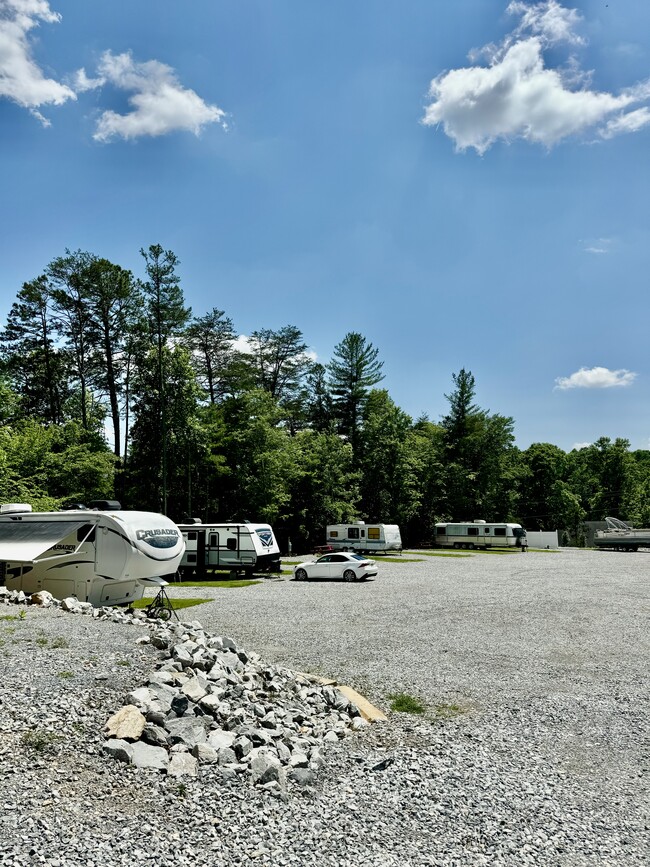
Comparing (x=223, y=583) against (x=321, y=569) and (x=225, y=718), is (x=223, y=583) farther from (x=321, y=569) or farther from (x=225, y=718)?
(x=225, y=718)

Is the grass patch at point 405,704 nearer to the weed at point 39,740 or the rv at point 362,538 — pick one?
the weed at point 39,740

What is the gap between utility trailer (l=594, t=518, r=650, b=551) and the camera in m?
46.9

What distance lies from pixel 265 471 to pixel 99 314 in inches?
646

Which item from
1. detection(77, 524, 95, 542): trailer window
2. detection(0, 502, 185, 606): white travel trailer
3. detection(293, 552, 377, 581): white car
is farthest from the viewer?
detection(293, 552, 377, 581): white car

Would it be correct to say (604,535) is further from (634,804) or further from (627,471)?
(634,804)

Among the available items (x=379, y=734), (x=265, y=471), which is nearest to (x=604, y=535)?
(x=265, y=471)

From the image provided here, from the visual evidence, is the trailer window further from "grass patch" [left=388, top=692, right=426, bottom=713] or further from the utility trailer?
the utility trailer

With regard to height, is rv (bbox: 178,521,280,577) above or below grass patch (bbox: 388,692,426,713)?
above

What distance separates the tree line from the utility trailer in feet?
39.7

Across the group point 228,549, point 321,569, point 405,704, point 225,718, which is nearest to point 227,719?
point 225,718

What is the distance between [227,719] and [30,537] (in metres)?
10.8

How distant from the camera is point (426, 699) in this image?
8.98m

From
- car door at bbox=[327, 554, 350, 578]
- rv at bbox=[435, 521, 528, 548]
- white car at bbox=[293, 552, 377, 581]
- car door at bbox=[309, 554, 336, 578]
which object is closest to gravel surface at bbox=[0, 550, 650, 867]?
white car at bbox=[293, 552, 377, 581]

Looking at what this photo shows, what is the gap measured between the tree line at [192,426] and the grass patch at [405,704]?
21717 mm
